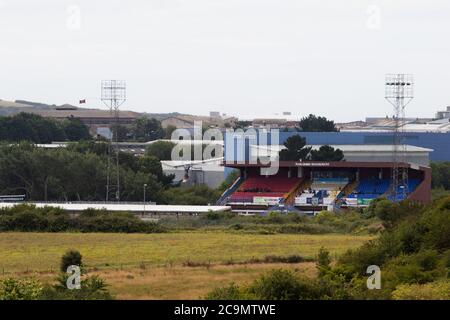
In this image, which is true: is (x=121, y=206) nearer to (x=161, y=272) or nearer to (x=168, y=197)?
(x=168, y=197)

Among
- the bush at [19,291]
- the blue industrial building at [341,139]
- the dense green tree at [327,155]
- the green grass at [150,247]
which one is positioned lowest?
the green grass at [150,247]

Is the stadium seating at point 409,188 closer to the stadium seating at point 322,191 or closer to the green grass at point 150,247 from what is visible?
the stadium seating at point 322,191

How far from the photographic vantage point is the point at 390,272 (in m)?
37.9

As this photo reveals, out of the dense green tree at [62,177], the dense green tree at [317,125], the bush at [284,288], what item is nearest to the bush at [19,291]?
the bush at [284,288]

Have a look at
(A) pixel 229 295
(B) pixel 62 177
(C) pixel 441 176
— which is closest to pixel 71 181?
(B) pixel 62 177

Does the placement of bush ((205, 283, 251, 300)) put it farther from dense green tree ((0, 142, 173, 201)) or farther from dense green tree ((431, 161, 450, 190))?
dense green tree ((431, 161, 450, 190))

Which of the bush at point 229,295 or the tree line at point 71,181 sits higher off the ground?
the tree line at point 71,181

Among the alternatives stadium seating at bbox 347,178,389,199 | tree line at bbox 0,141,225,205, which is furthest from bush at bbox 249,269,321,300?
tree line at bbox 0,141,225,205

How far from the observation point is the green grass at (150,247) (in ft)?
169

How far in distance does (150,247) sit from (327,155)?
3977 cm

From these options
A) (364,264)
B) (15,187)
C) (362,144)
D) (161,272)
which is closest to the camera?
(364,264)

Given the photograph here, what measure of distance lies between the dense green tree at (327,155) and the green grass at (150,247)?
28.3 m
